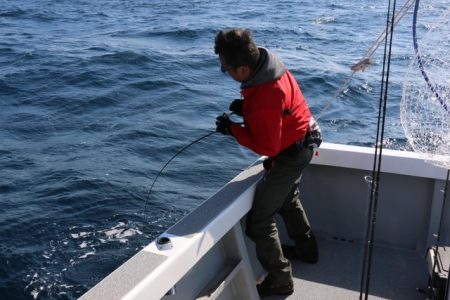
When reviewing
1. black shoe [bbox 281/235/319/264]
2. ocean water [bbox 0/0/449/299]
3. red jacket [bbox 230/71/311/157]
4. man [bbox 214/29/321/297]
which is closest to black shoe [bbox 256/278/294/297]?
man [bbox 214/29/321/297]

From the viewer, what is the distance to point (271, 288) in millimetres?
3146

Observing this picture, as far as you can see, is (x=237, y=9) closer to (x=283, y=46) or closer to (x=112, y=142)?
(x=283, y=46)

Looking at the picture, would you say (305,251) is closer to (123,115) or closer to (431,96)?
(431,96)

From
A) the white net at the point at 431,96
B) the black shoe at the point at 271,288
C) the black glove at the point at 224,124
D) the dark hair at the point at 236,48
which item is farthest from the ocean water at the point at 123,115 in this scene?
the black shoe at the point at 271,288

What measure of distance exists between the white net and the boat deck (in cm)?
88

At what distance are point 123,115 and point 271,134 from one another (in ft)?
20.5

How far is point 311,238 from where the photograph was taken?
348 cm

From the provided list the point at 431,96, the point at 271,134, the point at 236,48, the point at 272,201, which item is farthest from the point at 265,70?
the point at 431,96

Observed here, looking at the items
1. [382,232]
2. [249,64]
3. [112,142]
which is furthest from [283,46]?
[249,64]

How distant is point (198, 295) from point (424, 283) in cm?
146

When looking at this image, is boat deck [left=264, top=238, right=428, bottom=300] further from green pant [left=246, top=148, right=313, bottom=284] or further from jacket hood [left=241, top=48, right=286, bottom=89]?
jacket hood [left=241, top=48, right=286, bottom=89]

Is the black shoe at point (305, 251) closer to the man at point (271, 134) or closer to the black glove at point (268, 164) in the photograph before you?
the man at point (271, 134)

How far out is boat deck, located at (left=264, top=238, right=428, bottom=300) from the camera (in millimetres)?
3248

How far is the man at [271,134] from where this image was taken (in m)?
2.68
